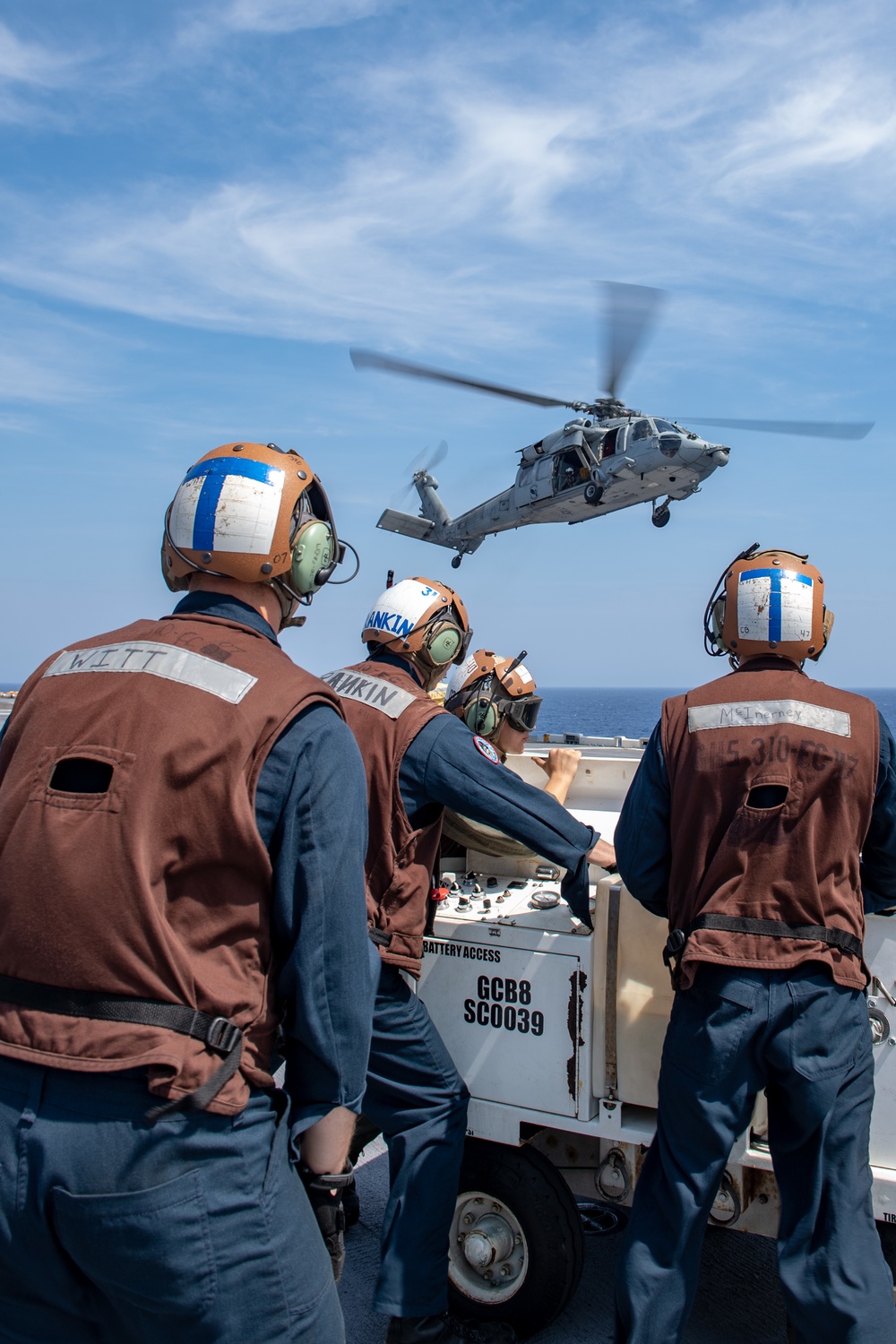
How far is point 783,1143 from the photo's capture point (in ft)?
9.03

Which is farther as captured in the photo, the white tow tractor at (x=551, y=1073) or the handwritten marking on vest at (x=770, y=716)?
the white tow tractor at (x=551, y=1073)

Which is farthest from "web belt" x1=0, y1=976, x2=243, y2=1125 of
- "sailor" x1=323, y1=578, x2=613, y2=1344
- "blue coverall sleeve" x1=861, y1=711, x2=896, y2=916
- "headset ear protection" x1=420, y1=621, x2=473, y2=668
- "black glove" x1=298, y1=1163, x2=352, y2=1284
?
"headset ear protection" x1=420, y1=621, x2=473, y2=668

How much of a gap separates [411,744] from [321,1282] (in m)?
1.60

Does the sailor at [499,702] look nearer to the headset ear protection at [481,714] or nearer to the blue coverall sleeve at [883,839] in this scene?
the headset ear protection at [481,714]

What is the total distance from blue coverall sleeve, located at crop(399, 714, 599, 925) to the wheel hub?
1.07m

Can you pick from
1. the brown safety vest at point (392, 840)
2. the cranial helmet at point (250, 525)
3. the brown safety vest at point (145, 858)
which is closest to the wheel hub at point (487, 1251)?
the brown safety vest at point (392, 840)

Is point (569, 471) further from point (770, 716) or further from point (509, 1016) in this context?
point (770, 716)

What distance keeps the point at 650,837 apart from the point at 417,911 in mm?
744

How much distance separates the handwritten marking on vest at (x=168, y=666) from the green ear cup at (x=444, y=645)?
1800 mm

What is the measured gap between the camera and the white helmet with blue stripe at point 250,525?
215cm

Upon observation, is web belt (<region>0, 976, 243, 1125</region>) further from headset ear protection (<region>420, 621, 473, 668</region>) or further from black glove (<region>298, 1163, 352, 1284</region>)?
headset ear protection (<region>420, 621, 473, 668</region>)

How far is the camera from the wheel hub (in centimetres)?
341

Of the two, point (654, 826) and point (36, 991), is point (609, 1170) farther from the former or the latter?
point (36, 991)

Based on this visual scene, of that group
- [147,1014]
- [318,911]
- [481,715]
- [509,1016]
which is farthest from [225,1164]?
[481,715]
